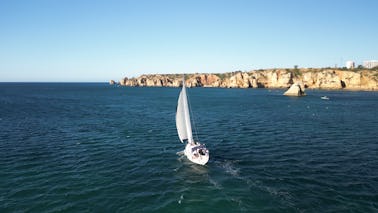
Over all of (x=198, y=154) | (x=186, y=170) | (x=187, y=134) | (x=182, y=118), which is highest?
(x=182, y=118)

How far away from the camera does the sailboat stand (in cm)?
4538

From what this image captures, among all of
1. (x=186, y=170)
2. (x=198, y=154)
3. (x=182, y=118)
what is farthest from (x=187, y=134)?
(x=186, y=170)

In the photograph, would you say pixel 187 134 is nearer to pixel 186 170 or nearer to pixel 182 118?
pixel 182 118

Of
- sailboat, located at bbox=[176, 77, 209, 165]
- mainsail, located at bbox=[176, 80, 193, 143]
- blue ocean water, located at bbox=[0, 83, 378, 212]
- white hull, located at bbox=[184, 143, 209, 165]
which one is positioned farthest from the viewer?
mainsail, located at bbox=[176, 80, 193, 143]

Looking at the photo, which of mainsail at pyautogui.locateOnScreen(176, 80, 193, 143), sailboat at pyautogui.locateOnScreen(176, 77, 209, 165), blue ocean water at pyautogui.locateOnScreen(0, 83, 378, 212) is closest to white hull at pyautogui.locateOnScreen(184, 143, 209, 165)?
sailboat at pyautogui.locateOnScreen(176, 77, 209, 165)

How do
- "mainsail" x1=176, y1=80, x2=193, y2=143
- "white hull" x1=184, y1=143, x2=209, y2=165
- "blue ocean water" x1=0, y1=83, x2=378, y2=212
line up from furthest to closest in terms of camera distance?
1. "mainsail" x1=176, y1=80, x2=193, y2=143
2. "white hull" x1=184, y1=143, x2=209, y2=165
3. "blue ocean water" x1=0, y1=83, x2=378, y2=212

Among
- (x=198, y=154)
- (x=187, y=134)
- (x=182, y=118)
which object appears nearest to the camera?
(x=198, y=154)

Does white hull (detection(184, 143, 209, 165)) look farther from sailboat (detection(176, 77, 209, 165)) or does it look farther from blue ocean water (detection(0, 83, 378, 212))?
blue ocean water (detection(0, 83, 378, 212))

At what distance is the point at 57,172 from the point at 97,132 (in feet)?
91.1

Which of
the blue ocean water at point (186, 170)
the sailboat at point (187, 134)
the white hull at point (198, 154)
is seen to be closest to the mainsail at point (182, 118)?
the sailboat at point (187, 134)

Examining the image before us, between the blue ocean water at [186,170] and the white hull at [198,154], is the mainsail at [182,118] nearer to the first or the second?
the blue ocean water at [186,170]

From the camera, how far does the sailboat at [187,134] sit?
4538 centimetres

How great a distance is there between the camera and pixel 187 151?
48.5 m

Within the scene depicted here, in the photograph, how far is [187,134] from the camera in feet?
174
